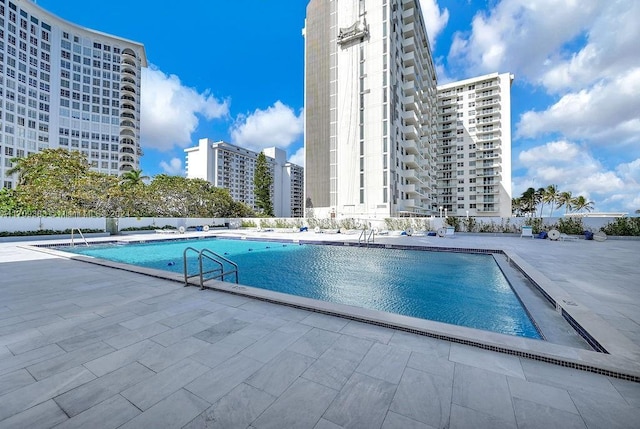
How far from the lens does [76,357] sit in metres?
2.80

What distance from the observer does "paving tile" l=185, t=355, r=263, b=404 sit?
221cm

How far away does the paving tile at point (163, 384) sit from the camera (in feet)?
6.97

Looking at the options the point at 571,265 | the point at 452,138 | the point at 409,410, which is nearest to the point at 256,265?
the point at 409,410

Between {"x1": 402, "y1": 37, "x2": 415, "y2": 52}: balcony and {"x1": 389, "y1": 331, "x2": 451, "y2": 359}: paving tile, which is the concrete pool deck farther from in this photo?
{"x1": 402, "y1": 37, "x2": 415, "y2": 52}: balcony

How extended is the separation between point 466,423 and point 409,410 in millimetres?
384

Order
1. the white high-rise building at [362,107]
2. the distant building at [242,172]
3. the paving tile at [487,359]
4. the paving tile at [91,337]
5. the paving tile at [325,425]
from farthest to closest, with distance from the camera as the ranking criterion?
the distant building at [242,172]
the white high-rise building at [362,107]
the paving tile at [91,337]
the paving tile at [487,359]
the paving tile at [325,425]

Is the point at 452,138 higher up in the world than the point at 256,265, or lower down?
higher up

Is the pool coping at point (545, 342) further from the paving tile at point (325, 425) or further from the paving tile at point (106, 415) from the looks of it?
the paving tile at point (106, 415)

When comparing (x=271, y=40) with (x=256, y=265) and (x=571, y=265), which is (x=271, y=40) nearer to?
(x=256, y=265)

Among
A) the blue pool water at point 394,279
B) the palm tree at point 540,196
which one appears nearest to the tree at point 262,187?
the blue pool water at point 394,279

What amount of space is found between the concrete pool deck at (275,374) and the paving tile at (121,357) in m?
0.02

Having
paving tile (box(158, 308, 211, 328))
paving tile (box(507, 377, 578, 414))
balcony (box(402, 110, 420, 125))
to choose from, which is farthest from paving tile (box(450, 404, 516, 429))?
balcony (box(402, 110, 420, 125))

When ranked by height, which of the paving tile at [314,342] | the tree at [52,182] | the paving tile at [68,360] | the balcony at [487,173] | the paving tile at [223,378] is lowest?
the paving tile at [68,360]

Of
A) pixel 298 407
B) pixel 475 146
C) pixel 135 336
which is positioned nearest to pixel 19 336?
pixel 135 336
